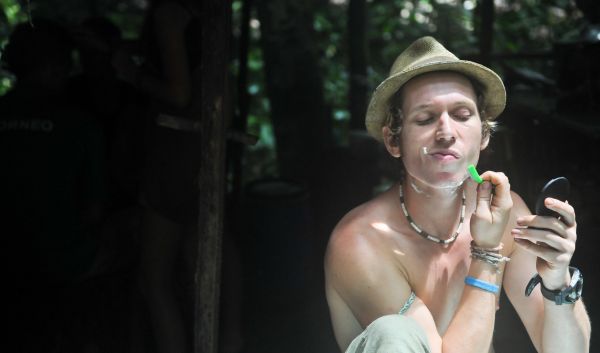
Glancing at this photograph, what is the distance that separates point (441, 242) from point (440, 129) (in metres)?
0.48

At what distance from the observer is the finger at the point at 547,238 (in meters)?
1.91

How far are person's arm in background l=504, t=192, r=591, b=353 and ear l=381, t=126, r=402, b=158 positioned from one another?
1.66 ft

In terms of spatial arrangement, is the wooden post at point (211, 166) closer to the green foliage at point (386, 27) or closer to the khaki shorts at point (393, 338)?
the khaki shorts at point (393, 338)

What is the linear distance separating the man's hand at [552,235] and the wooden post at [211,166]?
4.17 ft

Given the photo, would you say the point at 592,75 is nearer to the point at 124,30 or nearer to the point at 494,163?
the point at 494,163

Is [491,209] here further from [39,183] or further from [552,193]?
[39,183]

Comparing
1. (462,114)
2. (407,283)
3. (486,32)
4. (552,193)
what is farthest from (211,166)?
(486,32)

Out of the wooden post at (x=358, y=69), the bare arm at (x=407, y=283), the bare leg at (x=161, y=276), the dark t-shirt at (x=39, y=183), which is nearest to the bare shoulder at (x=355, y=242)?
the bare arm at (x=407, y=283)

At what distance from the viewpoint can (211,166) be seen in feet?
8.61

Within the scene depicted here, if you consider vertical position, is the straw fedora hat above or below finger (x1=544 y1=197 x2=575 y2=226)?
above

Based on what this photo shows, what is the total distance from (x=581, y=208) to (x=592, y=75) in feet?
2.86

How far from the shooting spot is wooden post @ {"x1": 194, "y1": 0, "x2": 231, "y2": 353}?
98.7 inches

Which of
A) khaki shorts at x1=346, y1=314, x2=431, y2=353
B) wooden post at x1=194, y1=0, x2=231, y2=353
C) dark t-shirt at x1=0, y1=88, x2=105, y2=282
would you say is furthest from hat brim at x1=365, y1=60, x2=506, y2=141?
dark t-shirt at x1=0, y1=88, x2=105, y2=282

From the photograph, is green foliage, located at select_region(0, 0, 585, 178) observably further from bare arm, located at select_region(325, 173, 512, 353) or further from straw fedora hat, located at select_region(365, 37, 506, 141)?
bare arm, located at select_region(325, 173, 512, 353)
